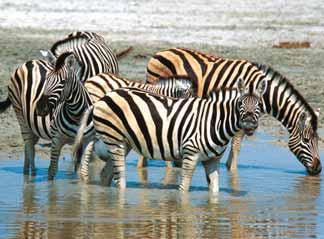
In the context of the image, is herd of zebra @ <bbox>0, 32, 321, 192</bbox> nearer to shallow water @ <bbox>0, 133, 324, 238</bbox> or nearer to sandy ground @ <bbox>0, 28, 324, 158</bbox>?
shallow water @ <bbox>0, 133, 324, 238</bbox>

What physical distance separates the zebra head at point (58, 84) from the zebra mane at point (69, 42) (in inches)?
103

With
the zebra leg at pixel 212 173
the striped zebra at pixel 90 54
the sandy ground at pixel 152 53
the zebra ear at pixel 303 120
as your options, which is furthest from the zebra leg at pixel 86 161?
the striped zebra at pixel 90 54

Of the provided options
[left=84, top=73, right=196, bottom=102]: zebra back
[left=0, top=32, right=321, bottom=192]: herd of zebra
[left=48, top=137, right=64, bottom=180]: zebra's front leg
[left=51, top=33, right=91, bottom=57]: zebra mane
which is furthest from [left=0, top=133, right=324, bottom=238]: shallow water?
[left=51, top=33, right=91, bottom=57]: zebra mane

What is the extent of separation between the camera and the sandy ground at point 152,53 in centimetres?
1652

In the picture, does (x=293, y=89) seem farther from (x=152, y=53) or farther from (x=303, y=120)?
(x=152, y=53)

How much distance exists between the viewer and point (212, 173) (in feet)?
37.2

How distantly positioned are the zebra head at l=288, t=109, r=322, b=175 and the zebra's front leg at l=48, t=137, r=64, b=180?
275cm

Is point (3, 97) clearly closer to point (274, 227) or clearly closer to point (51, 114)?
point (51, 114)

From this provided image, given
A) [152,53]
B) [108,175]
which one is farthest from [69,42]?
[152,53]

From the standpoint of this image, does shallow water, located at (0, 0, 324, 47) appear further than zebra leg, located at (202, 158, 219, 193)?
Yes

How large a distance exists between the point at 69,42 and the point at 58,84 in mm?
3347

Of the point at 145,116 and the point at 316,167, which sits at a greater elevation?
the point at 145,116

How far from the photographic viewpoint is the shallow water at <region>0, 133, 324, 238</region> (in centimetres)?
952

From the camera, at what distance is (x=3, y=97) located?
17.1 meters
